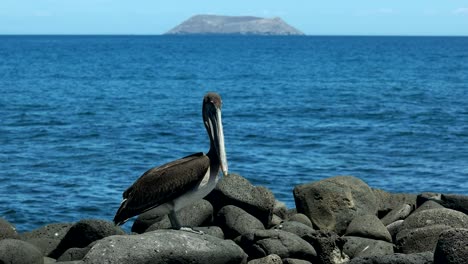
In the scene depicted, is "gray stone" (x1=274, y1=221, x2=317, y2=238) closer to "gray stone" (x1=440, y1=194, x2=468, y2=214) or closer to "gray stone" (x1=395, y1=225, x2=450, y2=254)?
"gray stone" (x1=395, y1=225, x2=450, y2=254)

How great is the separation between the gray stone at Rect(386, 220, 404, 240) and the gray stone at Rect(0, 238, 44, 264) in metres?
4.89

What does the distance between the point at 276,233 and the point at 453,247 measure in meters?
2.83

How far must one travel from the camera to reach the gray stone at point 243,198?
13.2m

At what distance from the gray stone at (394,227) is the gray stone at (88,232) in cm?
378

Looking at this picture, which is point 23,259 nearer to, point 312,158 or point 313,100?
point 312,158

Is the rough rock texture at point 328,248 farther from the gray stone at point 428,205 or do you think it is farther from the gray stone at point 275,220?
the gray stone at point 428,205

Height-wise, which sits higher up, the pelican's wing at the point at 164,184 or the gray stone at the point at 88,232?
the pelican's wing at the point at 164,184

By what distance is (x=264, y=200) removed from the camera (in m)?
13.2

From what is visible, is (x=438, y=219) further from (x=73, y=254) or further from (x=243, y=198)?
(x=73, y=254)

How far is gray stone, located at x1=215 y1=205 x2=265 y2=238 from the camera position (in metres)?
12.4

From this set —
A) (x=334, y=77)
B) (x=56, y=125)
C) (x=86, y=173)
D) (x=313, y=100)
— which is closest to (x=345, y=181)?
(x=86, y=173)

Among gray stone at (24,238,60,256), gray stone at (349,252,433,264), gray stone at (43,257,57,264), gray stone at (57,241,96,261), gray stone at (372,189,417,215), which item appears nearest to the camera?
gray stone at (349,252,433,264)

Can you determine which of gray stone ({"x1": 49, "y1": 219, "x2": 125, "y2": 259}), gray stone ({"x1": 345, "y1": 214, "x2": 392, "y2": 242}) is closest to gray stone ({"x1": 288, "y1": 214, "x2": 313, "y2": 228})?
gray stone ({"x1": 345, "y1": 214, "x2": 392, "y2": 242})

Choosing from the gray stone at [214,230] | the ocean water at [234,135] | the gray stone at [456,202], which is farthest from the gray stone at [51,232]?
the gray stone at [456,202]
